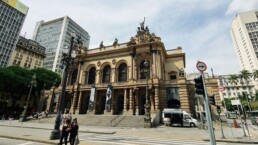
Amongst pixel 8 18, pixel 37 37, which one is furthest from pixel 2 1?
pixel 37 37

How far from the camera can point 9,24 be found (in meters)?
58.4

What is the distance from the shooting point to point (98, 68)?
34969 millimetres

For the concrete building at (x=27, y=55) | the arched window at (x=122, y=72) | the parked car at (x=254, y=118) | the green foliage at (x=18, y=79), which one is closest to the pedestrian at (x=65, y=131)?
the arched window at (x=122, y=72)

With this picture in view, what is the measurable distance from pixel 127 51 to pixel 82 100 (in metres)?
14.6

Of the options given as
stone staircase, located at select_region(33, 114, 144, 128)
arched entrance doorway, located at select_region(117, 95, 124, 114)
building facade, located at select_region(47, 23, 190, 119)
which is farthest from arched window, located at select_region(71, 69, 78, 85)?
arched entrance doorway, located at select_region(117, 95, 124, 114)

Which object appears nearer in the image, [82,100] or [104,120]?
[104,120]

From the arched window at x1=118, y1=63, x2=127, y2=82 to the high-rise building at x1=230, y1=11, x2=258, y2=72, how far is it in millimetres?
77990

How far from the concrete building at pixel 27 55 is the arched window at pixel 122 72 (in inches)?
1769

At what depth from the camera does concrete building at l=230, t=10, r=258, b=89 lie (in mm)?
79500

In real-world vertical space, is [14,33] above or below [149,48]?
above

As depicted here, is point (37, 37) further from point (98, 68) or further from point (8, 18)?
point (98, 68)

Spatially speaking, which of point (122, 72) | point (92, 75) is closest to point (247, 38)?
point (122, 72)

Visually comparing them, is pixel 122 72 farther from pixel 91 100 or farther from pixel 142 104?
pixel 91 100

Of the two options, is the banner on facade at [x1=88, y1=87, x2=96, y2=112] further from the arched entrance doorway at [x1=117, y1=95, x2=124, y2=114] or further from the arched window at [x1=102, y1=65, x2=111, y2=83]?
the arched entrance doorway at [x1=117, y1=95, x2=124, y2=114]
